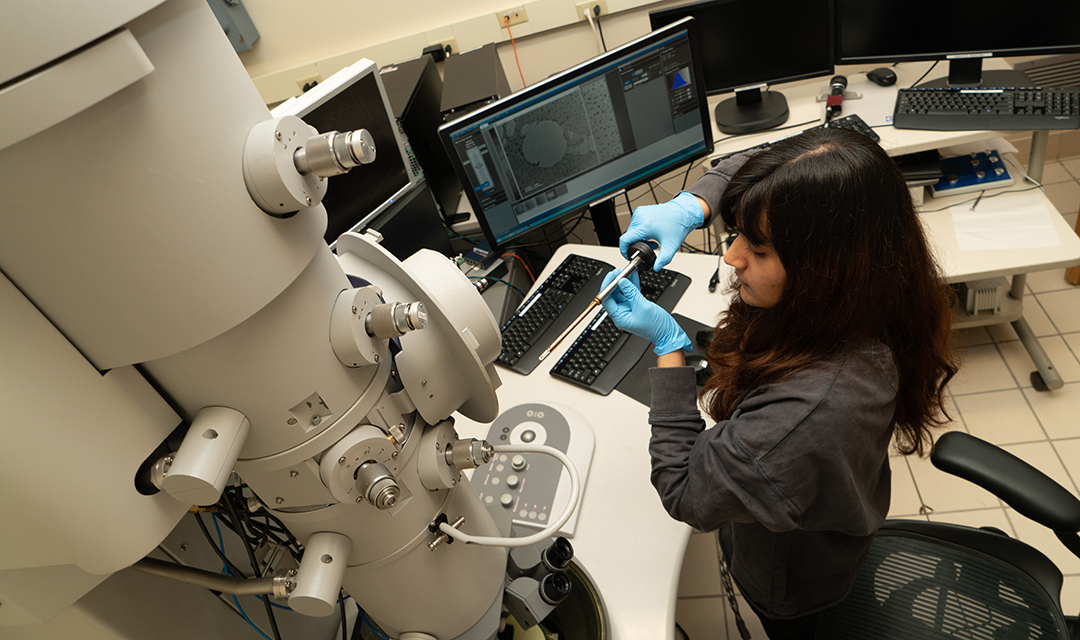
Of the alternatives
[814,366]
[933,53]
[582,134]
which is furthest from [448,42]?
[814,366]

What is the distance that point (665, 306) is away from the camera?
5.36 feet

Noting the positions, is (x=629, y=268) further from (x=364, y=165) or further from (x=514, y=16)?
(x=514, y=16)

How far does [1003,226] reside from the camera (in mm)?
1843

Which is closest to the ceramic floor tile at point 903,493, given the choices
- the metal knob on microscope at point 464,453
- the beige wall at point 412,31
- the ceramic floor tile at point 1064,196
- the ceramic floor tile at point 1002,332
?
the ceramic floor tile at point 1002,332

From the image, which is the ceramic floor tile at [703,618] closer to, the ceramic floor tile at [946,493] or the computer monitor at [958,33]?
the ceramic floor tile at [946,493]

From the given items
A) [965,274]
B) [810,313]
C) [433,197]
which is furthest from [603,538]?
[965,274]

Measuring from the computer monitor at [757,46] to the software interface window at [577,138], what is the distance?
0.43 m

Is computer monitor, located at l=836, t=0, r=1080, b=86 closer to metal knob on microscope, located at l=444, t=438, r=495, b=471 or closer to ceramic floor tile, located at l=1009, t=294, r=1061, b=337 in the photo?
ceramic floor tile, located at l=1009, t=294, r=1061, b=337

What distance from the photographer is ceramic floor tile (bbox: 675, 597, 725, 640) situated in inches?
70.7

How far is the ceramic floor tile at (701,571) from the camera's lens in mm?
1909

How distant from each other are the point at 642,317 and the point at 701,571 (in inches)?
44.6

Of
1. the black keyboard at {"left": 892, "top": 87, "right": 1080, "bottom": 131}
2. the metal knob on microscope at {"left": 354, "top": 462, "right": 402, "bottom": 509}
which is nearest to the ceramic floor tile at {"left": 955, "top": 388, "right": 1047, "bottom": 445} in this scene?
the black keyboard at {"left": 892, "top": 87, "right": 1080, "bottom": 131}

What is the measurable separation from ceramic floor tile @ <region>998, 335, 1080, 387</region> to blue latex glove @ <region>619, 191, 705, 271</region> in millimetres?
1576

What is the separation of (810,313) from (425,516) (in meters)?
Answer: 0.60
